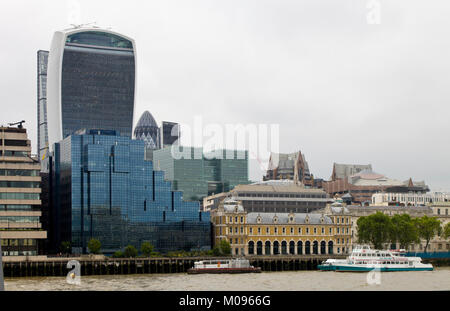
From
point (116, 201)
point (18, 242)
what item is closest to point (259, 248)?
point (116, 201)

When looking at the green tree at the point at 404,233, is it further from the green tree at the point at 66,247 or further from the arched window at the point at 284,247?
the green tree at the point at 66,247

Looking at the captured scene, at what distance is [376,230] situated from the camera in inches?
7308

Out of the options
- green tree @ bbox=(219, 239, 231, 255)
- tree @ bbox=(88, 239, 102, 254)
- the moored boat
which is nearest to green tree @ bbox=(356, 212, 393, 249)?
green tree @ bbox=(219, 239, 231, 255)

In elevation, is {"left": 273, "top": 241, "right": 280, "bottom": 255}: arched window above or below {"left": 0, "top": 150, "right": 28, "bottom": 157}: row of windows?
below

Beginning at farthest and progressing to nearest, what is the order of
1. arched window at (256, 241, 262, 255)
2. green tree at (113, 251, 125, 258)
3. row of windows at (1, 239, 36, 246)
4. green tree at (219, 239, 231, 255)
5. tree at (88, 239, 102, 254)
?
A: arched window at (256, 241, 262, 255)
green tree at (219, 239, 231, 255)
green tree at (113, 251, 125, 258)
tree at (88, 239, 102, 254)
row of windows at (1, 239, 36, 246)

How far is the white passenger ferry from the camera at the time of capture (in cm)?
14150

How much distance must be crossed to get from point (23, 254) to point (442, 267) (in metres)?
93.0

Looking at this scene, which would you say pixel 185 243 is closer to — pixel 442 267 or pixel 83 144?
pixel 83 144

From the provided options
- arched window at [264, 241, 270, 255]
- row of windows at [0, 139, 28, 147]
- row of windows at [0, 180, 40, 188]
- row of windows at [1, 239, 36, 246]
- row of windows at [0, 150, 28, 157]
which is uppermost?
row of windows at [0, 139, 28, 147]

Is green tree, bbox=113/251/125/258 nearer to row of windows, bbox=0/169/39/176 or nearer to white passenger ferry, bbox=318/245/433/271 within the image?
row of windows, bbox=0/169/39/176

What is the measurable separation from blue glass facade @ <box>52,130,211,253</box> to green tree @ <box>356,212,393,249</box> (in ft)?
129
